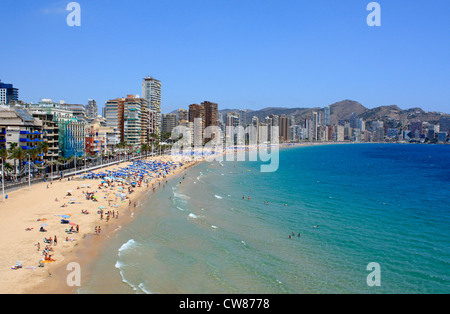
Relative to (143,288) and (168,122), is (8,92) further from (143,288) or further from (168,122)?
(143,288)

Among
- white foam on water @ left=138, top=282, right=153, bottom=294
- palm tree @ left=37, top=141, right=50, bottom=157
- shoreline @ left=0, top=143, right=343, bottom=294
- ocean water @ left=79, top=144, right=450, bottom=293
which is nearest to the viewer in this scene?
white foam on water @ left=138, top=282, right=153, bottom=294

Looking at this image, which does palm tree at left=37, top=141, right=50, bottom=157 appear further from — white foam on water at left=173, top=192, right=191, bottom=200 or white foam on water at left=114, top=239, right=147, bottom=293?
white foam on water at left=114, top=239, right=147, bottom=293

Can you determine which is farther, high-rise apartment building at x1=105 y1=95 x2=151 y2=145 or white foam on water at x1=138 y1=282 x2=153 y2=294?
high-rise apartment building at x1=105 y1=95 x2=151 y2=145

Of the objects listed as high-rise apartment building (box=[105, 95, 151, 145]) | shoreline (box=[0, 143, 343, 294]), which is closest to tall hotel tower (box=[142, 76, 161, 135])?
high-rise apartment building (box=[105, 95, 151, 145])

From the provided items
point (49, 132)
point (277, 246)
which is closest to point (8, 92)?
point (49, 132)

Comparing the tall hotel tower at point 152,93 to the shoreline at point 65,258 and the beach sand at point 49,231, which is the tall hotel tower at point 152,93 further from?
the shoreline at point 65,258

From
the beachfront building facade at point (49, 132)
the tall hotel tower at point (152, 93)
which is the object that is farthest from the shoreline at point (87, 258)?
the tall hotel tower at point (152, 93)

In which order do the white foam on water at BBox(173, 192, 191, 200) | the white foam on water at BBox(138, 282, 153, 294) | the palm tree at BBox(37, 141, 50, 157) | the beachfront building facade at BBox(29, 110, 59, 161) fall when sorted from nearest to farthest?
the white foam on water at BBox(138, 282, 153, 294) < the white foam on water at BBox(173, 192, 191, 200) < the palm tree at BBox(37, 141, 50, 157) < the beachfront building facade at BBox(29, 110, 59, 161)
